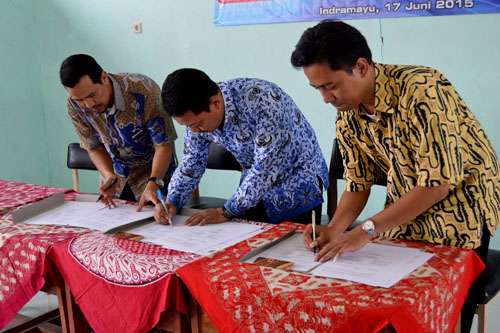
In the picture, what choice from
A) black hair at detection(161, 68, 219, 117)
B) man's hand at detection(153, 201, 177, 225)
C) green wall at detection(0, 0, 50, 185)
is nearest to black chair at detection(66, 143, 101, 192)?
man's hand at detection(153, 201, 177, 225)

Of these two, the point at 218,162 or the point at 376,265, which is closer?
the point at 376,265

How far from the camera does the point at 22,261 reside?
1706mm

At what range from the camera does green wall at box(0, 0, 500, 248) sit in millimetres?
3018

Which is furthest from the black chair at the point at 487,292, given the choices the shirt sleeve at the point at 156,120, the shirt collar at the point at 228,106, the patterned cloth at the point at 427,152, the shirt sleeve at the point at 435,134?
the shirt sleeve at the point at 156,120

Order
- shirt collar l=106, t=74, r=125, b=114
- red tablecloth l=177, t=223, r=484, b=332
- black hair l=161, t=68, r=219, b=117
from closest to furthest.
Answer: red tablecloth l=177, t=223, r=484, b=332 < black hair l=161, t=68, r=219, b=117 < shirt collar l=106, t=74, r=125, b=114

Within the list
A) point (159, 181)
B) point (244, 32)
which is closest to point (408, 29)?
point (244, 32)

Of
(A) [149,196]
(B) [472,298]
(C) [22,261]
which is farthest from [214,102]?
(B) [472,298]

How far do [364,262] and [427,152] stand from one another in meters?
0.33

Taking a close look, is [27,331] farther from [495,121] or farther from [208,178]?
[495,121]

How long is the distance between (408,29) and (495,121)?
76 cm

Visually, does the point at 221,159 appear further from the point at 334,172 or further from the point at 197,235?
the point at 197,235

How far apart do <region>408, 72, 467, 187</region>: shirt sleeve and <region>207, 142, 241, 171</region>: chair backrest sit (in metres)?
1.48

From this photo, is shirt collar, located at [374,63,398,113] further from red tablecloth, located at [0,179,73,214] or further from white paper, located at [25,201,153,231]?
red tablecloth, located at [0,179,73,214]

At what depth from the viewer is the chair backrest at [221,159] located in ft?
8.89
